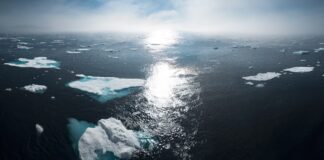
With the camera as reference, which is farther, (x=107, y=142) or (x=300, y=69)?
(x=300, y=69)

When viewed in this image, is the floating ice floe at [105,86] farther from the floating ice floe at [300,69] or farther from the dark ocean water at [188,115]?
the floating ice floe at [300,69]

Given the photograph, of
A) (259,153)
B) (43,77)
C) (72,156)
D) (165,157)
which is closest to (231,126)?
(259,153)

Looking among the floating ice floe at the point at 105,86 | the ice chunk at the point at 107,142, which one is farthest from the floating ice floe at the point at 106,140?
the floating ice floe at the point at 105,86

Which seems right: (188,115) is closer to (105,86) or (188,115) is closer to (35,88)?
(105,86)

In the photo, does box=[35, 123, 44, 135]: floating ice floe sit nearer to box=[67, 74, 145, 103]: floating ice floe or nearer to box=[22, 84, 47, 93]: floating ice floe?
box=[67, 74, 145, 103]: floating ice floe

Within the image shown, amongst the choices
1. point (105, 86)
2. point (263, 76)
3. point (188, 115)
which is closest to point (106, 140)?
point (188, 115)

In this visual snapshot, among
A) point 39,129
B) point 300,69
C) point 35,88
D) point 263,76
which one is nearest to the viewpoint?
point 39,129

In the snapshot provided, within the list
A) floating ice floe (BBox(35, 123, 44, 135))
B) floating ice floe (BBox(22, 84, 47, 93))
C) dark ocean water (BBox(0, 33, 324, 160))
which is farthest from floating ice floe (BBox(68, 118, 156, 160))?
floating ice floe (BBox(22, 84, 47, 93))
